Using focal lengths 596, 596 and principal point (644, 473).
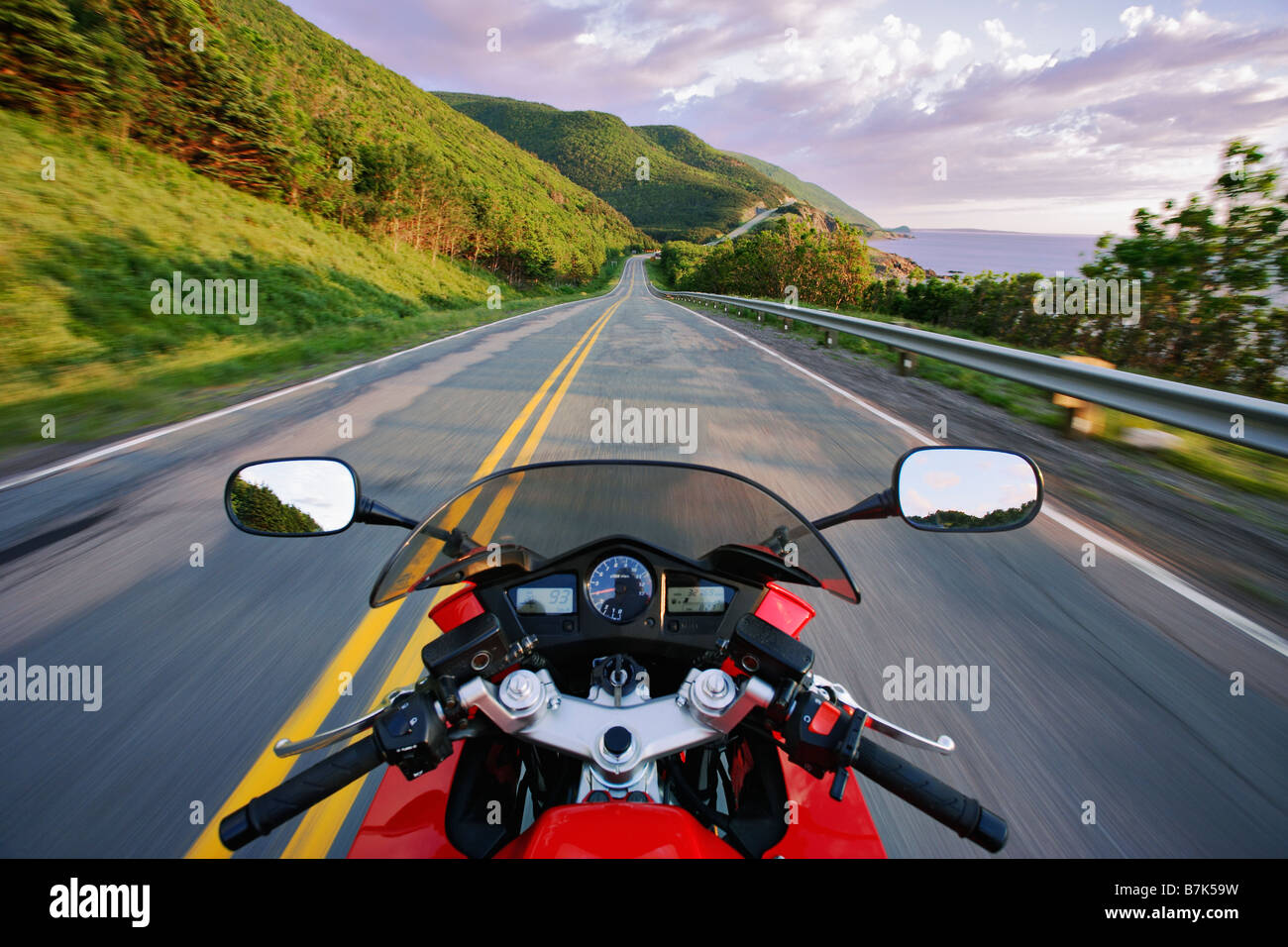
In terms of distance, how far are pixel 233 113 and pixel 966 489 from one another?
30.1 meters

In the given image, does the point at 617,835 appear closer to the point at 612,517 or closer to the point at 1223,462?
the point at 612,517

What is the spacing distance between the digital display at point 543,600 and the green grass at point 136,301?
6.86 m

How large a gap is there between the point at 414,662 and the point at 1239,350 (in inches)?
401

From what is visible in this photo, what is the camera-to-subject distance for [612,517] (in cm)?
→ 179

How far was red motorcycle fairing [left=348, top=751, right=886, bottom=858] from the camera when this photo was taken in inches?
37.0

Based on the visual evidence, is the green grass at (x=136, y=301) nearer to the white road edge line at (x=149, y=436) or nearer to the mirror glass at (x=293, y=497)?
the white road edge line at (x=149, y=436)

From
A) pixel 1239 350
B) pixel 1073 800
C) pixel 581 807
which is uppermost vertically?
pixel 1239 350

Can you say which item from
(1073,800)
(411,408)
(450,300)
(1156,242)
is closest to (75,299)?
(411,408)

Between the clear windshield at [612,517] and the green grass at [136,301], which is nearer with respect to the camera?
the clear windshield at [612,517]

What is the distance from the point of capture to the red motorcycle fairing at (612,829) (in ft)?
3.09

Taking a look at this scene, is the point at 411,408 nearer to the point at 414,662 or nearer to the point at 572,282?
the point at 414,662

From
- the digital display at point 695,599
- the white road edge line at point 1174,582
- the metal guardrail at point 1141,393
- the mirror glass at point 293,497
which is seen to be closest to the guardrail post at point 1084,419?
the metal guardrail at point 1141,393

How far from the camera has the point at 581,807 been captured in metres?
1.03
